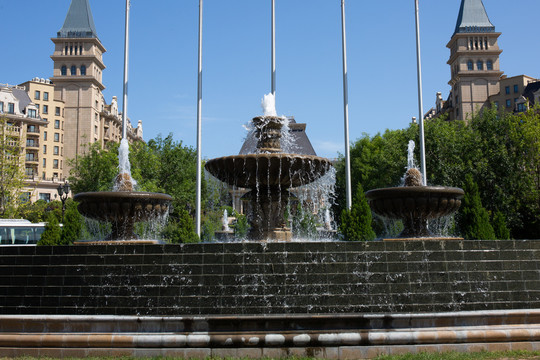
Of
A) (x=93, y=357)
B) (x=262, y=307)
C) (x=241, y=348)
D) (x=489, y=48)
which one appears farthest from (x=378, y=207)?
(x=489, y=48)

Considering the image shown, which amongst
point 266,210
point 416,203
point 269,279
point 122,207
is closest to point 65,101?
point 122,207

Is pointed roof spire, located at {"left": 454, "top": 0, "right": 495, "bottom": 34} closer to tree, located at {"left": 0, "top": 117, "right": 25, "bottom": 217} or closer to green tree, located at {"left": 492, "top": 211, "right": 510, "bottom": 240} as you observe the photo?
green tree, located at {"left": 492, "top": 211, "right": 510, "bottom": 240}

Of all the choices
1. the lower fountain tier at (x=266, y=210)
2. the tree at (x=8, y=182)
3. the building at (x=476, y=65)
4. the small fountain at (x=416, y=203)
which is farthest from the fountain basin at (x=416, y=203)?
the building at (x=476, y=65)

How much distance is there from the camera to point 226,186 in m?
14.2

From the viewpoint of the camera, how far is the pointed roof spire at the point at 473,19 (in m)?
77.9

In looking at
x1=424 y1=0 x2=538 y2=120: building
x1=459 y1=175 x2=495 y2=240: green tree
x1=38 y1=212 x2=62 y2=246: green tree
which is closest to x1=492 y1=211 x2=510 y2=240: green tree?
x1=459 y1=175 x2=495 y2=240: green tree

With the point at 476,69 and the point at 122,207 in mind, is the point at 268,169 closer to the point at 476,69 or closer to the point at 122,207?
the point at 122,207

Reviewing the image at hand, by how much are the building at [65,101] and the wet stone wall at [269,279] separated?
72082mm

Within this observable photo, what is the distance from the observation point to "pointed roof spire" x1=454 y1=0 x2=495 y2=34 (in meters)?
77.9

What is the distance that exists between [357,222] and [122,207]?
488 inches

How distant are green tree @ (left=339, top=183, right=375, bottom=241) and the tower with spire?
62.3 m

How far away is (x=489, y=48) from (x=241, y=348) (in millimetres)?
84185

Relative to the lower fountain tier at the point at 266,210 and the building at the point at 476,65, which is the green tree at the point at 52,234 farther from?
the building at the point at 476,65

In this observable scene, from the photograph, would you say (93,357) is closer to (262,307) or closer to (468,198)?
(262,307)
